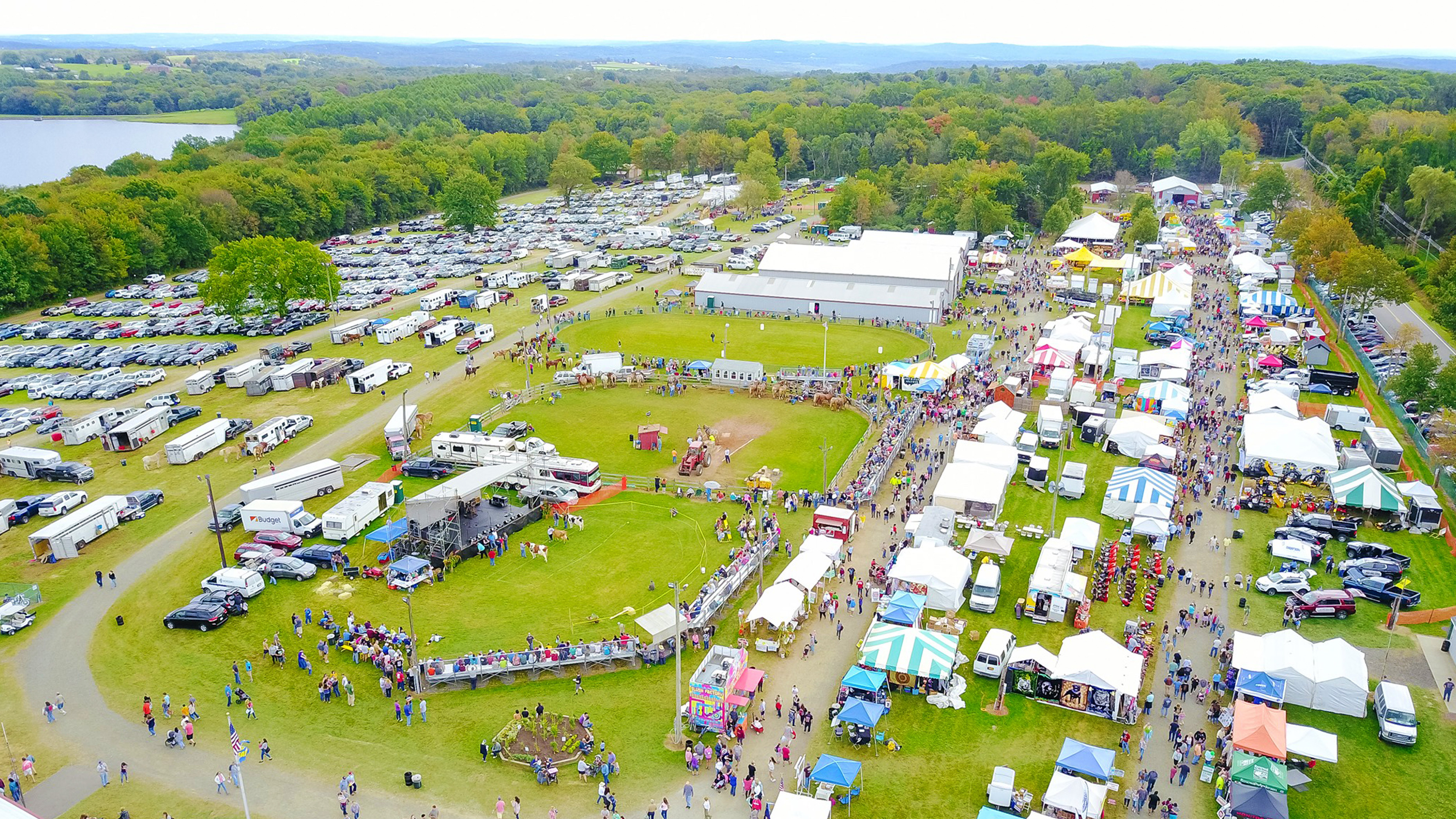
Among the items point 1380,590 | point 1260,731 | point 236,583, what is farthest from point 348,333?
point 1380,590

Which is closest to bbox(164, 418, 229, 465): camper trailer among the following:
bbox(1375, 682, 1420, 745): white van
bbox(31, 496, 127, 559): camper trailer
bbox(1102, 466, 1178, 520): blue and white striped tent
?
bbox(31, 496, 127, 559): camper trailer

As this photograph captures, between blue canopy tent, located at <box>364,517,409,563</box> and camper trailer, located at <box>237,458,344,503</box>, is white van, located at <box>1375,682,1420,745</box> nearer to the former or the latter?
blue canopy tent, located at <box>364,517,409,563</box>

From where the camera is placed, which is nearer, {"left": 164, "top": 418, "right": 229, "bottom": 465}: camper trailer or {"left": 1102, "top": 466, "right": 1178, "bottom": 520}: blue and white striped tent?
{"left": 1102, "top": 466, "right": 1178, "bottom": 520}: blue and white striped tent

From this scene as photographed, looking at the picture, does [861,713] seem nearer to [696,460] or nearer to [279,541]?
[696,460]

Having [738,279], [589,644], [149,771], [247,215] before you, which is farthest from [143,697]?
[247,215]

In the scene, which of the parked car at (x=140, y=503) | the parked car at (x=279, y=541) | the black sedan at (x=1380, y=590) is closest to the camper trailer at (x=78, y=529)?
the parked car at (x=140, y=503)

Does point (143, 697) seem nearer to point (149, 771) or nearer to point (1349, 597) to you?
point (149, 771)
